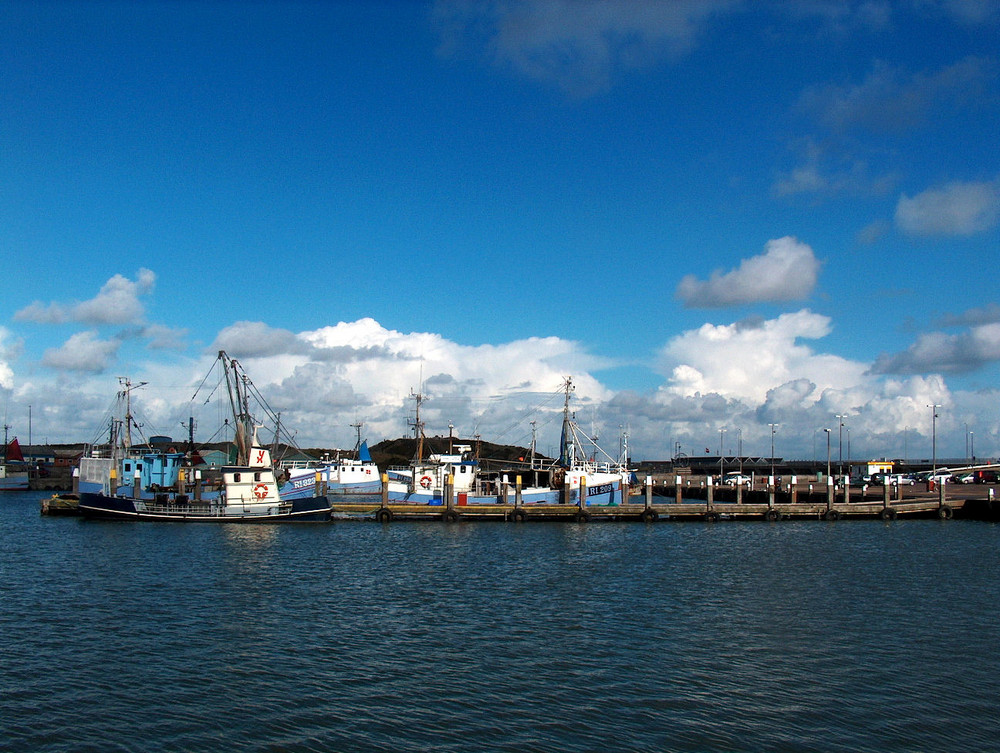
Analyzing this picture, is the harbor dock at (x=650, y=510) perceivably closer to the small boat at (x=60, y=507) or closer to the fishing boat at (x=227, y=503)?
the fishing boat at (x=227, y=503)

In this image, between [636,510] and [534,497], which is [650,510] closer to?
[636,510]

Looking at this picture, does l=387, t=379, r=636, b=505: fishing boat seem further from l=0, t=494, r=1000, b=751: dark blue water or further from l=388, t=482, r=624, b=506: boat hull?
l=0, t=494, r=1000, b=751: dark blue water

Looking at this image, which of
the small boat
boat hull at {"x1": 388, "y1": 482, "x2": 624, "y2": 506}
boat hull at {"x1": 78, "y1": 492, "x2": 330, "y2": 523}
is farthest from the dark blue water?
the small boat

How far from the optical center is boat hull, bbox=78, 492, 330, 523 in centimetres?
6162

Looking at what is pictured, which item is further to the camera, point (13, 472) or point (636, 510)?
point (13, 472)

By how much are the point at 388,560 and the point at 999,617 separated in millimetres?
27408

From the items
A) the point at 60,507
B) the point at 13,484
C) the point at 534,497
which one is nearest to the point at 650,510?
the point at 534,497

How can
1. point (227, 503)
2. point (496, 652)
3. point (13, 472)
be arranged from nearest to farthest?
point (496, 652) < point (227, 503) < point (13, 472)

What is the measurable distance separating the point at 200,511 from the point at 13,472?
112m

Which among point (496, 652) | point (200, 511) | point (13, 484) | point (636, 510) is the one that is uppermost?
point (200, 511)

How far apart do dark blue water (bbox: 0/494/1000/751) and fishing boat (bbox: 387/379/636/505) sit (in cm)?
2553

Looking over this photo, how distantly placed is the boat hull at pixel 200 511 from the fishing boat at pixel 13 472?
3387 inches

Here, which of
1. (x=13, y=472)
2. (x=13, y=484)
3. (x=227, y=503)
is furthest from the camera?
(x=13, y=472)

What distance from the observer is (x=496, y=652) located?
24000 millimetres
